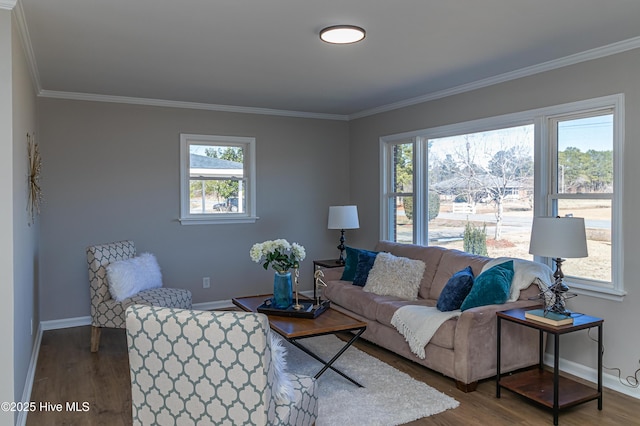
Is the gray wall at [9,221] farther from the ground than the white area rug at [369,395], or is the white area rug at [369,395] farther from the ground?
the gray wall at [9,221]

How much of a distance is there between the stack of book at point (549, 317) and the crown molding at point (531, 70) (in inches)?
76.6

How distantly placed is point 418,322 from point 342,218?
2.18 meters

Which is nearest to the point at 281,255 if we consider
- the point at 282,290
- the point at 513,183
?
the point at 282,290

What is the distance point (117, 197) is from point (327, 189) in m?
2.66

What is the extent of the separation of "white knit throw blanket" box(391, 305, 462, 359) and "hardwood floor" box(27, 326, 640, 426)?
0.89 ft

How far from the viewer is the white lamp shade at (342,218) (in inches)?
222

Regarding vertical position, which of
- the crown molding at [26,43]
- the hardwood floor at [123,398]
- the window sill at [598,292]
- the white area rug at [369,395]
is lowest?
the hardwood floor at [123,398]

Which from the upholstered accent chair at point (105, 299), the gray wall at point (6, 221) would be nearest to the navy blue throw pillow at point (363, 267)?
the upholstered accent chair at point (105, 299)

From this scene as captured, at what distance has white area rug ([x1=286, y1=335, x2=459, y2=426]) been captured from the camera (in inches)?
118

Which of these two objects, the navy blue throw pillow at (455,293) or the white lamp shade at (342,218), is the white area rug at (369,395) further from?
the white lamp shade at (342,218)

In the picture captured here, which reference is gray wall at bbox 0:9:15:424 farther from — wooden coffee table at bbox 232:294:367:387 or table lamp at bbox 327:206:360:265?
table lamp at bbox 327:206:360:265

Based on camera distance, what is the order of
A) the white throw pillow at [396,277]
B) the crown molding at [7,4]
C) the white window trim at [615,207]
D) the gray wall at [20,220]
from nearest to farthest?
the crown molding at [7,4]
the gray wall at [20,220]
the white window trim at [615,207]
the white throw pillow at [396,277]

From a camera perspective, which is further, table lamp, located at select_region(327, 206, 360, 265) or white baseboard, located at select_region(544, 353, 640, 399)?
table lamp, located at select_region(327, 206, 360, 265)

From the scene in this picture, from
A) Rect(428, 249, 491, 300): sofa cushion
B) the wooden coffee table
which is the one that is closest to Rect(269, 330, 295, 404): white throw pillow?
the wooden coffee table
